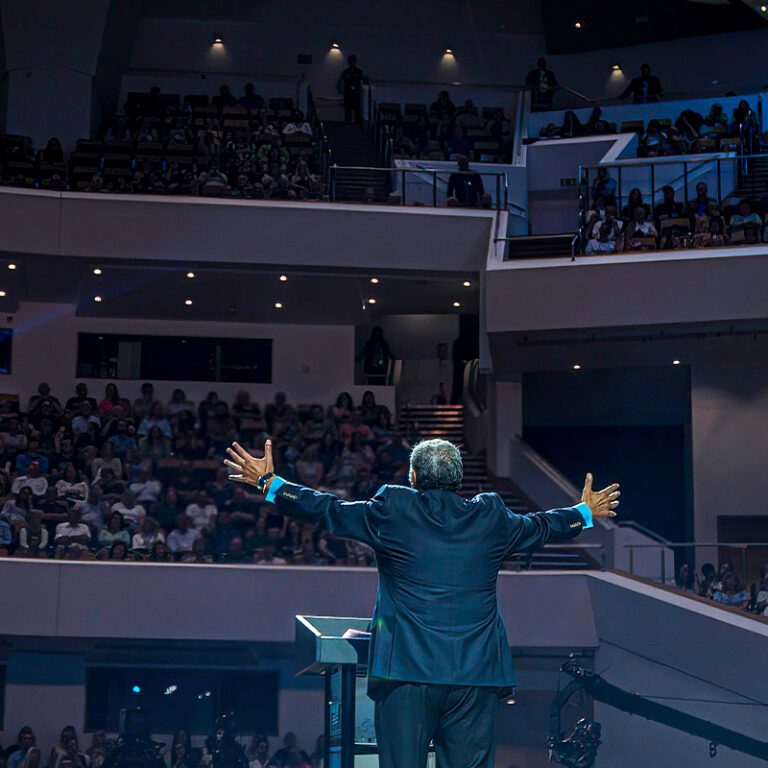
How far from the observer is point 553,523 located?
129 inches

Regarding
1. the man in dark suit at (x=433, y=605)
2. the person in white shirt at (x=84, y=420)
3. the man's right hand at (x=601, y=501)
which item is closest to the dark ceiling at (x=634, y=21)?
the person in white shirt at (x=84, y=420)

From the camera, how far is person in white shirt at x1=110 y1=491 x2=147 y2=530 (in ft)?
43.7

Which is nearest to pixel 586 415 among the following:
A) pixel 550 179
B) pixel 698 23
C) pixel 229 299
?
pixel 550 179

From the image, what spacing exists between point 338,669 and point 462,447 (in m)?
15.3

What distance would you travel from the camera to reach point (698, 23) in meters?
21.3

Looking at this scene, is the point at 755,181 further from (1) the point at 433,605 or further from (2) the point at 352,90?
(1) the point at 433,605

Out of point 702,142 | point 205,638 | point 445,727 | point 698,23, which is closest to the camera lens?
point 445,727

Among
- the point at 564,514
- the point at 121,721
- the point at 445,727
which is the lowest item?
the point at 121,721

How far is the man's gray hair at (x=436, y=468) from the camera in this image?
3.18m

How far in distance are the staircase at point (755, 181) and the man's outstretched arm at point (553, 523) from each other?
1222 cm

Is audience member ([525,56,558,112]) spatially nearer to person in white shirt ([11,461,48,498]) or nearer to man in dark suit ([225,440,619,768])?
person in white shirt ([11,461,48,498])

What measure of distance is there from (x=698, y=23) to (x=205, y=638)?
14200 mm

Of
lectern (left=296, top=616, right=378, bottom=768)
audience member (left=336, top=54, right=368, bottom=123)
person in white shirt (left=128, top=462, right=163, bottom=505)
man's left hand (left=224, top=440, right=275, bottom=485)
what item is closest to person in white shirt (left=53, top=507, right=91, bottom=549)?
person in white shirt (left=128, top=462, right=163, bottom=505)

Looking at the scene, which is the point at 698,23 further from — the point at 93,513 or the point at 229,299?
the point at 93,513
